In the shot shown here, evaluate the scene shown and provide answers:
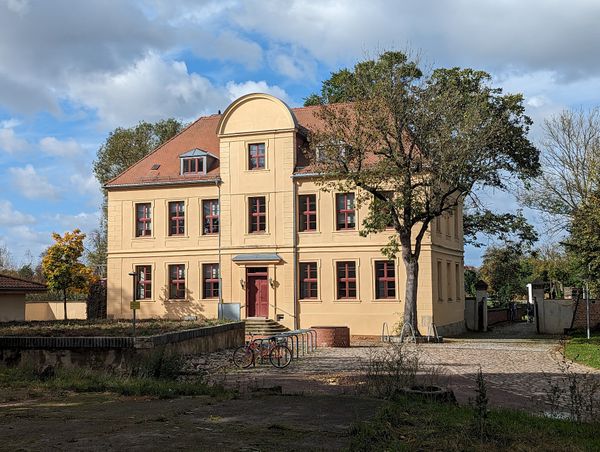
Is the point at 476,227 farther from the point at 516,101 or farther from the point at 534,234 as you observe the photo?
the point at 516,101

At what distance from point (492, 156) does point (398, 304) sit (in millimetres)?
7768

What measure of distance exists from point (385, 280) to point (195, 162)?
37.9 ft

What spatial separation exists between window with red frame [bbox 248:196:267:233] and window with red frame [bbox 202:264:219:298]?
281 cm

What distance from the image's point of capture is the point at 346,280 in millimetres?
32500

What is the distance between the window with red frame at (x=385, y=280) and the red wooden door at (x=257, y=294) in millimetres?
5490

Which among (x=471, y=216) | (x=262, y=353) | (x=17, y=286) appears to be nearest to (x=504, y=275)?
(x=471, y=216)

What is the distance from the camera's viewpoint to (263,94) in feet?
112

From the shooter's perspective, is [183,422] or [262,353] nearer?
[183,422]

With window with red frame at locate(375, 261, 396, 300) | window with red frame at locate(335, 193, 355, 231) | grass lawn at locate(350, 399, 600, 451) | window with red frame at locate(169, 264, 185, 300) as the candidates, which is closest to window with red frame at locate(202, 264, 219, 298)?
window with red frame at locate(169, 264, 185, 300)

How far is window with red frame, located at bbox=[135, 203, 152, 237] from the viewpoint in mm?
36094

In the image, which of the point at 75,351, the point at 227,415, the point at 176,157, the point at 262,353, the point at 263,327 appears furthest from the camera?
the point at 176,157

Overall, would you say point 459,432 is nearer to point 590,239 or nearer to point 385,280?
point 590,239

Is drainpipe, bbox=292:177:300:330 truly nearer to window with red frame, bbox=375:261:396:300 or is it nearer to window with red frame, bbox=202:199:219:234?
window with red frame, bbox=375:261:396:300

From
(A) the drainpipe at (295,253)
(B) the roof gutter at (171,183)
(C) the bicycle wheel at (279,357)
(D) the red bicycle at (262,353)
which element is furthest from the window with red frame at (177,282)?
(C) the bicycle wheel at (279,357)
